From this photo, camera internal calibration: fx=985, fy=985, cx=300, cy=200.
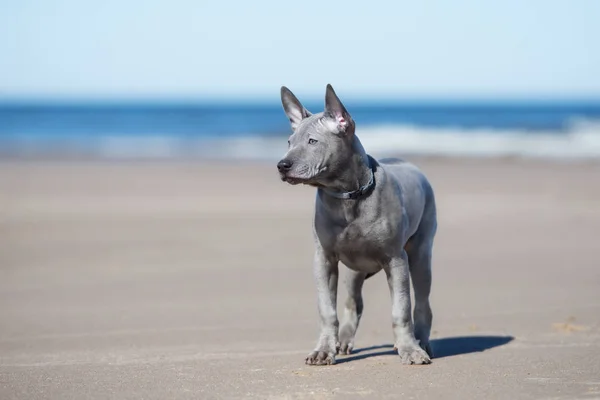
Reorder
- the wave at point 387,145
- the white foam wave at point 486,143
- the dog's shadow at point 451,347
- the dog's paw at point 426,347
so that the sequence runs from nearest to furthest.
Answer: the dog's paw at point 426,347
the dog's shadow at point 451,347
the white foam wave at point 486,143
the wave at point 387,145

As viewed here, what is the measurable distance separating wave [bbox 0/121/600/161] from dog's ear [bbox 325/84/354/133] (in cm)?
2413

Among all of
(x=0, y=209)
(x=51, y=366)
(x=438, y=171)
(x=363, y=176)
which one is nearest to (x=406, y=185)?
(x=363, y=176)

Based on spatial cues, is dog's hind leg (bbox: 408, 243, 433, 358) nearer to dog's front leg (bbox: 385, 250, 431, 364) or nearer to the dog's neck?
dog's front leg (bbox: 385, 250, 431, 364)

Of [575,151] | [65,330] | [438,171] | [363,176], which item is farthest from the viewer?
[575,151]

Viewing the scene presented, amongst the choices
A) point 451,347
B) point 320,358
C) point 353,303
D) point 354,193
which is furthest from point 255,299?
point 354,193

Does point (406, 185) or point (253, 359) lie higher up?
point (406, 185)

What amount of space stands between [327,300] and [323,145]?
44.8 inches

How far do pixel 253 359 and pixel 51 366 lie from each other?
1446 mm

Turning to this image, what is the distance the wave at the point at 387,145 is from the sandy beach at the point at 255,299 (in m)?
12.9

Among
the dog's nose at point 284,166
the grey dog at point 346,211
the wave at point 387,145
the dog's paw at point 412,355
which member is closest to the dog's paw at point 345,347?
the grey dog at point 346,211

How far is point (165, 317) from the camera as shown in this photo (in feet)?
30.1

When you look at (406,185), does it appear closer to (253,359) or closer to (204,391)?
(253,359)

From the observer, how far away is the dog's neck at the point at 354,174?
6.73 m

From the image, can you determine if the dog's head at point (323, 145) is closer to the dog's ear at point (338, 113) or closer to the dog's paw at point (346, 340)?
the dog's ear at point (338, 113)
